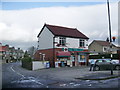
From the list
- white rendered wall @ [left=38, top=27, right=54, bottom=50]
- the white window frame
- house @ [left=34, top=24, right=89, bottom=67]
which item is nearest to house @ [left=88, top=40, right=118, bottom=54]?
the white window frame

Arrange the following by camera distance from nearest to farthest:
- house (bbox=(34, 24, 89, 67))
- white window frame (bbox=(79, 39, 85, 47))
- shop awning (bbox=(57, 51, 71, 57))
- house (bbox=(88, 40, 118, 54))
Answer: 1. shop awning (bbox=(57, 51, 71, 57))
2. house (bbox=(34, 24, 89, 67))
3. white window frame (bbox=(79, 39, 85, 47))
4. house (bbox=(88, 40, 118, 54))

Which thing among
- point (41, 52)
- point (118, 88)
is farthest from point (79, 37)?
point (118, 88)

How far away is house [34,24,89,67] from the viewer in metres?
29.3

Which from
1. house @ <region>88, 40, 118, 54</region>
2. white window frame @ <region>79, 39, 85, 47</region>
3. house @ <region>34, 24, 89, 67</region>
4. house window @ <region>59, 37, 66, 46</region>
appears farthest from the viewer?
house @ <region>88, 40, 118, 54</region>

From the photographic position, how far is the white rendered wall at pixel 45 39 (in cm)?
3012

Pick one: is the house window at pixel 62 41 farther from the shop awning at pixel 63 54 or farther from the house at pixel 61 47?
the shop awning at pixel 63 54

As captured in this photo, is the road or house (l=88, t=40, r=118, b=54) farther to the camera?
house (l=88, t=40, r=118, b=54)

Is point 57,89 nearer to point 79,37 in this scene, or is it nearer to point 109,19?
point 109,19

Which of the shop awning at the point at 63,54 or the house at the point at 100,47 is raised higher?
the house at the point at 100,47

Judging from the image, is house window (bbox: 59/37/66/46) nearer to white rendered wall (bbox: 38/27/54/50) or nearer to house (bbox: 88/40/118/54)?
white rendered wall (bbox: 38/27/54/50)

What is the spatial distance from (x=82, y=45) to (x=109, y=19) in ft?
57.0

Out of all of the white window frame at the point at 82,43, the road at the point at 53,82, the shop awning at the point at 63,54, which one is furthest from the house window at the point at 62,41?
the road at the point at 53,82

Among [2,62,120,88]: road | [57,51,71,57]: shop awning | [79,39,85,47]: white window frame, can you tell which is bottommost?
[2,62,120,88]: road


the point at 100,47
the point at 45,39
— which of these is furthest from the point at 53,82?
the point at 100,47
